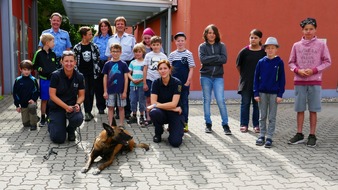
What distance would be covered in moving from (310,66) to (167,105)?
232 centimetres

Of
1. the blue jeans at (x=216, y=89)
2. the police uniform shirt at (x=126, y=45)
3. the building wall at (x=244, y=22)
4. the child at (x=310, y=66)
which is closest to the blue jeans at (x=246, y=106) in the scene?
the blue jeans at (x=216, y=89)

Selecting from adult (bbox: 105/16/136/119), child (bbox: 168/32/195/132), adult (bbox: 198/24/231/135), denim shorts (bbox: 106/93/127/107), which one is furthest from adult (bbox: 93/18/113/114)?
adult (bbox: 198/24/231/135)

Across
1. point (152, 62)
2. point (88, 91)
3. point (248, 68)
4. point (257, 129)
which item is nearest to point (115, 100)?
point (152, 62)

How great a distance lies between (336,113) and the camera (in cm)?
925

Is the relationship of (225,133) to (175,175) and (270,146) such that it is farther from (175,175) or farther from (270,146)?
(175,175)

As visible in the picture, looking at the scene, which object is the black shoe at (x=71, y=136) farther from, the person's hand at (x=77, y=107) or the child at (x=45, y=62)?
the child at (x=45, y=62)

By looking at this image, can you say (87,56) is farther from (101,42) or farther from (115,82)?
(115,82)

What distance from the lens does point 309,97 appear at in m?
5.64

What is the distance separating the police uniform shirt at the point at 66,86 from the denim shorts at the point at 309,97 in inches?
138

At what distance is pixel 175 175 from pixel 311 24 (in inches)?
125

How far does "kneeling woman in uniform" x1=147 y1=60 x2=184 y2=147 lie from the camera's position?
549 centimetres

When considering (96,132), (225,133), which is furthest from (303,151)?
(96,132)

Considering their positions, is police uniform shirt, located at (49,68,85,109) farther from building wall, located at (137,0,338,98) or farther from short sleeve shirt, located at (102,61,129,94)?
building wall, located at (137,0,338,98)

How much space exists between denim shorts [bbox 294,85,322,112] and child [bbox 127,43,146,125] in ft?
9.43
